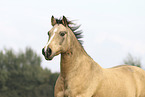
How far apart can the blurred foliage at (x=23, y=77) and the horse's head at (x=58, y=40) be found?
25411 mm

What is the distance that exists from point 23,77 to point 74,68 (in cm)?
2702

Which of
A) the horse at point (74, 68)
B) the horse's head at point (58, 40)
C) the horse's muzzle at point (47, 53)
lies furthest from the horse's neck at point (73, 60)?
the horse's muzzle at point (47, 53)

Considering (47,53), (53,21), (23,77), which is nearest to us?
(47,53)

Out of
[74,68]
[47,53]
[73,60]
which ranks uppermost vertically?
[47,53]

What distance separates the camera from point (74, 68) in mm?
5250

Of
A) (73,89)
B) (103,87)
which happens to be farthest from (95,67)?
(73,89)

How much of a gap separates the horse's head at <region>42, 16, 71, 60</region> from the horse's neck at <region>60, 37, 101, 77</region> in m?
0.22

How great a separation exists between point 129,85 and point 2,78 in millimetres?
25979

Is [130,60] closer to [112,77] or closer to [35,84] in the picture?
[35,84]

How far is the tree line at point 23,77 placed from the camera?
3012cm

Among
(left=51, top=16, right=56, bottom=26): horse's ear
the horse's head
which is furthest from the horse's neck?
(left=51, top=16, right=56, bottom=26): horse's ear

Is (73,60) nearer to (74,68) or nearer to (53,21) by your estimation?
(74,68)

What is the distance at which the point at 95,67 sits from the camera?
5.73m

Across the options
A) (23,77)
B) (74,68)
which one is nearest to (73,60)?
(74,68)
